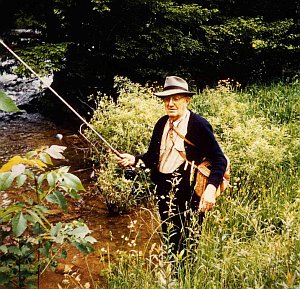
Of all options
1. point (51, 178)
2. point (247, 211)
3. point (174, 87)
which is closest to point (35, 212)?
point (51, 178)

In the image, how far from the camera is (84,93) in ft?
35.1

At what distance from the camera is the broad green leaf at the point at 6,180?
193 cm

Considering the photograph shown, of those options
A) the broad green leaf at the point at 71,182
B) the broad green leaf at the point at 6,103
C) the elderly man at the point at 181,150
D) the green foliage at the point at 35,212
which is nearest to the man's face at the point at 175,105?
the elderly man at the point at 181,150

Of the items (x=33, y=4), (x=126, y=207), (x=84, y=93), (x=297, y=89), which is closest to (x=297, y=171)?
(x=126, y=207)

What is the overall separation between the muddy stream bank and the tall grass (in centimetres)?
36

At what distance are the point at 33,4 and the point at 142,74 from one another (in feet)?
9.99

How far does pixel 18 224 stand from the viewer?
204 cm

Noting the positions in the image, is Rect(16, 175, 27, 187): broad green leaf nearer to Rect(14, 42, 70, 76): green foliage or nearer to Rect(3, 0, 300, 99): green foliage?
Rect(14, 42, 70, 76): green foliage

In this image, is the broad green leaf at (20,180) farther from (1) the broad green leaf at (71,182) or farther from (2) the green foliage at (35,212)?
(1) the broad green leaf at (71,182)

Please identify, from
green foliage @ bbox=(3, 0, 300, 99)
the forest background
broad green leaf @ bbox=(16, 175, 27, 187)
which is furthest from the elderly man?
green foliage @ bbox=(3, 0, 300, 99)

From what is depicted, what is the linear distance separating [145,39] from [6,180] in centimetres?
844

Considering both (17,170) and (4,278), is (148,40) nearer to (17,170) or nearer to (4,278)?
(4,278)

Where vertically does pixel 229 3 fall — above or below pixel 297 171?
above

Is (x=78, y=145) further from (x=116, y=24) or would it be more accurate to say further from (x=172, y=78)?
(x=172, y=78)
